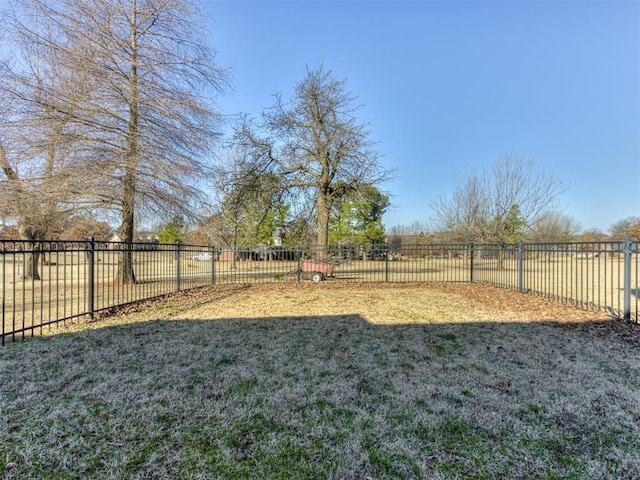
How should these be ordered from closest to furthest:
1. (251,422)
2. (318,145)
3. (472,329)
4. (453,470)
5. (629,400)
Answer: (453,470), (251,422), (629,400), (472,329), (318,145)

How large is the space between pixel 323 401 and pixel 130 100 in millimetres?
8902

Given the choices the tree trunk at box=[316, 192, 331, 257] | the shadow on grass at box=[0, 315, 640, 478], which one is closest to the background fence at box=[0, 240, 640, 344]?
the tree trunk at box=[316, 192, 331, 257]

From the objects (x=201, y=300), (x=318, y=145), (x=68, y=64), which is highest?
(x=68, y=64)

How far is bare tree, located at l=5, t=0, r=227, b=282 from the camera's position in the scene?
811cm

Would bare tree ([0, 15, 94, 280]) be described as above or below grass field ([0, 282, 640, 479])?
above

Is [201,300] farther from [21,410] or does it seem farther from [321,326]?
[21,410]

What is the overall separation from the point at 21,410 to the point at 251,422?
1842 millimetres

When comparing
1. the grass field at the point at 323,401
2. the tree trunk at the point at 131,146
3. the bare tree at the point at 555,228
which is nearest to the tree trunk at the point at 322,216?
the tree trunk at the point at 131,146

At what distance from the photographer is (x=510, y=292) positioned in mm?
8961

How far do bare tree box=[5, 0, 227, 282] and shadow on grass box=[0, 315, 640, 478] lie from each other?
532 cm

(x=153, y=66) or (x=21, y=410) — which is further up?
(x=153, y=66)

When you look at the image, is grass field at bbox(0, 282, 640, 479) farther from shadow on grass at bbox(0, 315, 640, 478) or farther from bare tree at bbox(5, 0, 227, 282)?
bare tree at bbox(5, 0, 227, 282)

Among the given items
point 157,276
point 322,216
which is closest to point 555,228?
point 322,216

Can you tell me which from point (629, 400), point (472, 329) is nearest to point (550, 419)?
point (629, 400)
